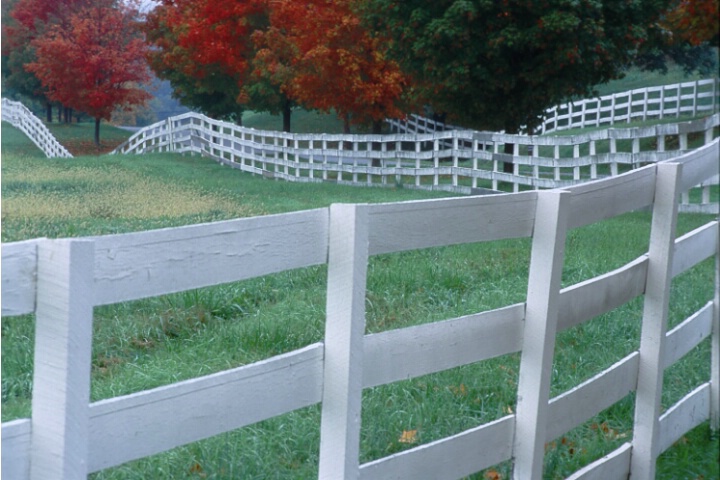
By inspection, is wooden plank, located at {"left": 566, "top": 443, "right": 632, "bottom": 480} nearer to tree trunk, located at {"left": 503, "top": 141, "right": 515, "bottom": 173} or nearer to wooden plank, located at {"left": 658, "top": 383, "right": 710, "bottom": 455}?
wooden plank, located at {"left": 658, "top": 383, "right": 710, "bottom": 455}

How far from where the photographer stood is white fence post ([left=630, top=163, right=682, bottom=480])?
10.5 feet

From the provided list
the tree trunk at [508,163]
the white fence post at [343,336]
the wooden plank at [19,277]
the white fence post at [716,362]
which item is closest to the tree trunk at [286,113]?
the tree trunk at [508,163]

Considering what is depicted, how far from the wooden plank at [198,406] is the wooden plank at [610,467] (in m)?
1.30

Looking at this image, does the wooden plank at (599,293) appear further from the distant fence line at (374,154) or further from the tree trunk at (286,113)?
the tree trunk at (286,113)

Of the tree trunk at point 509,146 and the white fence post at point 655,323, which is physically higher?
the tree trunk at point 509,146

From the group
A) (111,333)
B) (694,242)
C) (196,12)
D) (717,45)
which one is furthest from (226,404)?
(694,242)

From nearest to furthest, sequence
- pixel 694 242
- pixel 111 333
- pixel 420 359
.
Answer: pixel 420 359
pixel 111 333
pixel 694 242

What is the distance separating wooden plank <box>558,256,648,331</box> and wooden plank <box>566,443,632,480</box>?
0.47m

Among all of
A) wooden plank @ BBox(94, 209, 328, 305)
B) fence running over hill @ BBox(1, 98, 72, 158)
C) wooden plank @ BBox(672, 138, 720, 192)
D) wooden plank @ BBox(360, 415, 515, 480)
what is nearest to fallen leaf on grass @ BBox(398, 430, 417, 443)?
wooden plank @ BBox(360, 415, 515, 480)

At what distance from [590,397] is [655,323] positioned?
52 cm

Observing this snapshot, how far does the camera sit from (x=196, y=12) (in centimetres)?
324

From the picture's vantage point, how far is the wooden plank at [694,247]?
11.3 ft

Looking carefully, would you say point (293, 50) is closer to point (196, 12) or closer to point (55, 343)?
point (196, 12)

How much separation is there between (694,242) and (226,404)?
101 inches
